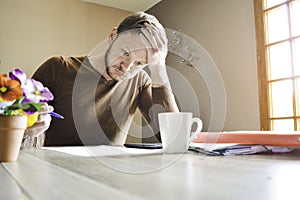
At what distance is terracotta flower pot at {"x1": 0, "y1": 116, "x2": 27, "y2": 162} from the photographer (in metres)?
0.52

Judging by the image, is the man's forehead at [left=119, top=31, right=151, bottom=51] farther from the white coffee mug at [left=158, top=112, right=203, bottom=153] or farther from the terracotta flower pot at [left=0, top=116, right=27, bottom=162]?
the terracotta flower pot at [left=0, top=116, right=27, bottom=162]

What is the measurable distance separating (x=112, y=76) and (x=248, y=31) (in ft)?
5.13

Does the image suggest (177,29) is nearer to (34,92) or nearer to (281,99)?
(281,99)

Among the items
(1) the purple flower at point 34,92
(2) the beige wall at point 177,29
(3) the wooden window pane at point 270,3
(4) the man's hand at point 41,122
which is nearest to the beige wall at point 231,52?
(2) the beige wall at point 177,29

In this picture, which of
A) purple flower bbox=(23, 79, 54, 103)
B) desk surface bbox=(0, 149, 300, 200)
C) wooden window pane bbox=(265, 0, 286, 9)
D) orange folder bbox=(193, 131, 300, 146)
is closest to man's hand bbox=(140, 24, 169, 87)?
orange folder bbox=(193, 131, 300, 146)

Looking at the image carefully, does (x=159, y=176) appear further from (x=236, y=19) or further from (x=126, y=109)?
(x=236, y=19)

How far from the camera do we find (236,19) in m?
2.56

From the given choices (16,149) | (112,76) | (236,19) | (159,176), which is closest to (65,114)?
(112,76)

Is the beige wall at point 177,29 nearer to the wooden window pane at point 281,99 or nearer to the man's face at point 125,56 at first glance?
the wooden window pane at point 281,99

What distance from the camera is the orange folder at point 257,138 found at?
2.16ft

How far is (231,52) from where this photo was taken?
258 centimetres

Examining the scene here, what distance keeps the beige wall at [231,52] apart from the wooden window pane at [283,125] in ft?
0.43

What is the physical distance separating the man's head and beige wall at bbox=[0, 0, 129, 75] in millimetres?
2263

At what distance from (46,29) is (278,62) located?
2.48 m
